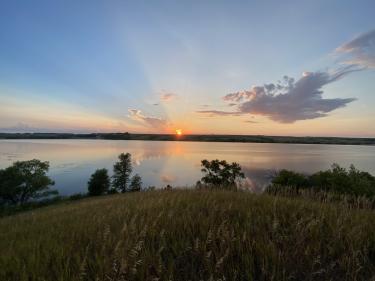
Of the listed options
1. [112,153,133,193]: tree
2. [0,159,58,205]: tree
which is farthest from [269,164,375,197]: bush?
[0,159,58,205]: tree

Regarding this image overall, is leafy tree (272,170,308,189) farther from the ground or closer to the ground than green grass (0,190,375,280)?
closer to the ground

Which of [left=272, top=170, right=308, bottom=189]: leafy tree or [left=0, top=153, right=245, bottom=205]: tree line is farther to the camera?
[left=0, top=153, right=245, bottom=205]: tree line

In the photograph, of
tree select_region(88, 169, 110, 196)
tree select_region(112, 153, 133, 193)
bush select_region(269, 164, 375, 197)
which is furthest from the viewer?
tree select_region(112, 153, 133, 193)

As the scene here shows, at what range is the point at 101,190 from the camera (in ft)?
191

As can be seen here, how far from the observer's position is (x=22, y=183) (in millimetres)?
52000

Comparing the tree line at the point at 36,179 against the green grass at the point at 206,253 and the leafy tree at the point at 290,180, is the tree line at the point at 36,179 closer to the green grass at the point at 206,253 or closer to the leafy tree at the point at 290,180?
the leafy tree at the point at 290,180

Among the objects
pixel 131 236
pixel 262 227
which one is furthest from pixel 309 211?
pixel 131 236

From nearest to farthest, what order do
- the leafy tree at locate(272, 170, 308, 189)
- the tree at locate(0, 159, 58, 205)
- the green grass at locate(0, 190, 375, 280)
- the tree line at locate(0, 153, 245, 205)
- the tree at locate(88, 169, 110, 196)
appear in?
the green grass at locate(0, 190, 375, 280) → the leafy tree at locate(272, 170, 308, 189) → the tree line at locate(0, 153, 245, 205) → the tree at locate(0, 159, 58, 205) → the tree at locate(88, 169, 110, 196)

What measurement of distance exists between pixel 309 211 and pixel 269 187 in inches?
156

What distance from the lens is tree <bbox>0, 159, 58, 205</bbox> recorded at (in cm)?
5000

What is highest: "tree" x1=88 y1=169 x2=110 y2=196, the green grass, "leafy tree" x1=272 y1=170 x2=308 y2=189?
the green grass

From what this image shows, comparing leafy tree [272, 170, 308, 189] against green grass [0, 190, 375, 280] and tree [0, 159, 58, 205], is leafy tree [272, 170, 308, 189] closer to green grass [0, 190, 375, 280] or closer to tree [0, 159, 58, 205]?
green grass [0, 190, 375, 280]

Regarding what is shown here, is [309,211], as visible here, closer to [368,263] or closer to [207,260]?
[368,263]

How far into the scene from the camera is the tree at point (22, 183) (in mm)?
50000
